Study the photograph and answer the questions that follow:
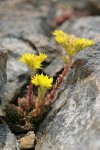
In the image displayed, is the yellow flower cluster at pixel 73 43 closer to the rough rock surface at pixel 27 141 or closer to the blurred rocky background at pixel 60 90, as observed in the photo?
the blurred rocky background at pixel 60 90

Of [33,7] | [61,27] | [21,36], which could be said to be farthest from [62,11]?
Result: [21,36]

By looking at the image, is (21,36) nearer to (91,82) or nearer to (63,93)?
(63,93)

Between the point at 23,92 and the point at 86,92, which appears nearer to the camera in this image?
the point at 86,92

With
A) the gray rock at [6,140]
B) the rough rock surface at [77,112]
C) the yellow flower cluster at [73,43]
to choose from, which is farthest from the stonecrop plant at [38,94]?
the gray rock at [6,140]

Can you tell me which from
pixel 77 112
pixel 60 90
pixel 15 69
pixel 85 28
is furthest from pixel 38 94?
pixel 85 28

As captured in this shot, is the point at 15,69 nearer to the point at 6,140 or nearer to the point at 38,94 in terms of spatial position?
the point at 38,94
